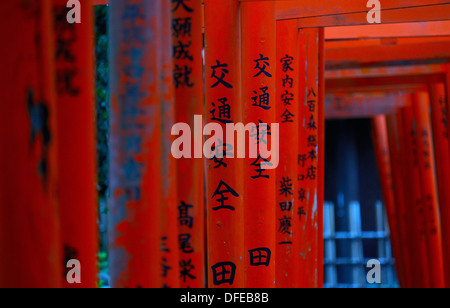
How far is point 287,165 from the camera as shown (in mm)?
6488

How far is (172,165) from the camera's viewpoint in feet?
13.0

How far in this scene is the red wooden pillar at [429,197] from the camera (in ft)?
38.8

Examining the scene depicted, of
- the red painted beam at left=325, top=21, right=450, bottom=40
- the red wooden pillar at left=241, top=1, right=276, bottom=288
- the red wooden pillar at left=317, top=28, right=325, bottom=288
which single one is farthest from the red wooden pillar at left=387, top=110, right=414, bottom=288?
the red wooden pillar at left=241, top=1, right=276, bottom=288

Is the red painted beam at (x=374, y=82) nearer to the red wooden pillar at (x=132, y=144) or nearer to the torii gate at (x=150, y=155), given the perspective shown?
the torii gate at (x=150, y=155)

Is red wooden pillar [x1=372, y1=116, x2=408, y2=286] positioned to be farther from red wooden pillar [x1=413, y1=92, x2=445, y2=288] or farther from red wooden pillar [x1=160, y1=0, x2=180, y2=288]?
red wooden pillar [x1=160, y1=0, x2=180, y2=288]

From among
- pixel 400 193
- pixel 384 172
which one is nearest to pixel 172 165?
pixel 400 193

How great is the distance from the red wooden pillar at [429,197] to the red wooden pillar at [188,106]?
853 cm

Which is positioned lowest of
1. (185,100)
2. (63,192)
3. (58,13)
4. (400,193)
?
(400,193)

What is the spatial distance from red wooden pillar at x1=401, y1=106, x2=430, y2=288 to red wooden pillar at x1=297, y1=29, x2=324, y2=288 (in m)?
5.51

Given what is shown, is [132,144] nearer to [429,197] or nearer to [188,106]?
[188,106]

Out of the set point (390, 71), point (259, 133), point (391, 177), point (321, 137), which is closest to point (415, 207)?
point (391, 177)

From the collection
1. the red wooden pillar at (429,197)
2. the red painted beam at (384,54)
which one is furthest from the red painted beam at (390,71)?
the red wooden pillar at (429,197)

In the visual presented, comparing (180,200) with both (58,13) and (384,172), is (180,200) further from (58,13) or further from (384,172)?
(384,172)

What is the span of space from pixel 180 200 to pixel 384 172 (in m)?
11.2
